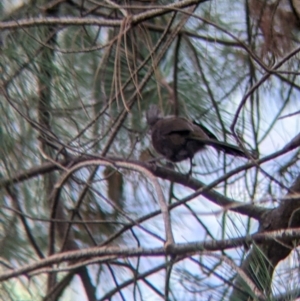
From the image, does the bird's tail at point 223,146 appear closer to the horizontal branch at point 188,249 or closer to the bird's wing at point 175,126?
the bird's wing at point 175,126

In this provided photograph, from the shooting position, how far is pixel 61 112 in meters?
1.91

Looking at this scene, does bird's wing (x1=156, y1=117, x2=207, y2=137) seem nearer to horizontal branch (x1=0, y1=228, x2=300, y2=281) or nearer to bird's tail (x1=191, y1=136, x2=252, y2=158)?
bird's tail (x1=191, y1=136, x2=252, y2=158)

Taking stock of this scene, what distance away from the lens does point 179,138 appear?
7.11 feet

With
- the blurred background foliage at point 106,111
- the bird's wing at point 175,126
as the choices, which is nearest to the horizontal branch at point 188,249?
the blurred background foliage at point 106,111

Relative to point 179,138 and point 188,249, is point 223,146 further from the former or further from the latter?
point 188,249

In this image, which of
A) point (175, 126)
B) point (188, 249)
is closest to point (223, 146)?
point (175, 126)

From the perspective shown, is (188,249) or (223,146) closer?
(188,249)

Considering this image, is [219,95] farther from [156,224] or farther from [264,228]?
[264,228]

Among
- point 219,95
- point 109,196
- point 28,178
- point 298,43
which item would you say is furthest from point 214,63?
point 28,178

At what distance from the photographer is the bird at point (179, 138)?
206 centimetres

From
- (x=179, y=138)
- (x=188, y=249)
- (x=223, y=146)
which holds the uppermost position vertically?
(x=179, y=138)

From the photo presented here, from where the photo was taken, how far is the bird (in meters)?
2.06

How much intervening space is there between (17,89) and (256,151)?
0.57 m

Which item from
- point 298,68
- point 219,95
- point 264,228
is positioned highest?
point 219,95
